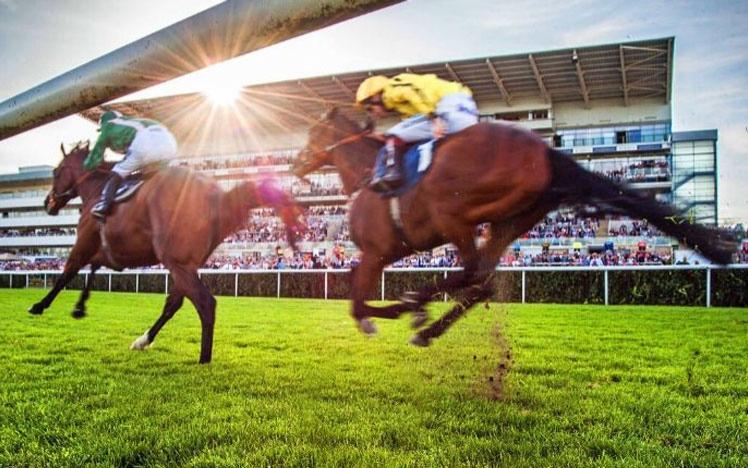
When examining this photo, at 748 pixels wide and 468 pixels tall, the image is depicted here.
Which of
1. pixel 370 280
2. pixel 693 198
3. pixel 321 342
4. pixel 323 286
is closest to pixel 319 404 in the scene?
pixel 370 280

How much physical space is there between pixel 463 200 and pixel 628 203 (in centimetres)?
49

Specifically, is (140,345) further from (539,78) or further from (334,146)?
(539,78)

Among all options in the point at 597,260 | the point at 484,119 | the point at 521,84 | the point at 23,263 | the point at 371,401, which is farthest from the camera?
the point at 597,260

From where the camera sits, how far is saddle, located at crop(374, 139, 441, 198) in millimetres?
1864

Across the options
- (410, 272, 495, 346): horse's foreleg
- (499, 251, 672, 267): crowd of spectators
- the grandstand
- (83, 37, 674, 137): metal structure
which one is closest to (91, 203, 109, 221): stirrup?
the grandstand

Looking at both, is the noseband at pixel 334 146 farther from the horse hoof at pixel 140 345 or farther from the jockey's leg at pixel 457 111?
the horse hoof at pixel 140 345

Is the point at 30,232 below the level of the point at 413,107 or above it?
below

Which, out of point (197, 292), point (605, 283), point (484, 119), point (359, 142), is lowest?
point (605, 283)

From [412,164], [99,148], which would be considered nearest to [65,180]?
[99,148]

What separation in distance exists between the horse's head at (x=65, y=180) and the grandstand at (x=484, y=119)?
0.05 metres

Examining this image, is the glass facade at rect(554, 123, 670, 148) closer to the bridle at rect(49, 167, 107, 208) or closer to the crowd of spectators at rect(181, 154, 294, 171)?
the crowd of spectators at rect(181, 154, 294, 171)

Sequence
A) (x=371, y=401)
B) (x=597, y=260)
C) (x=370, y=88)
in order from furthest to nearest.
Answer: (x=597, y=260) < (x=371, y=401) < (x=370, y=88)

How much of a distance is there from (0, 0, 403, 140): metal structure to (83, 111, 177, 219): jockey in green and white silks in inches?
15.0

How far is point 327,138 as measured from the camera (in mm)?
1515
